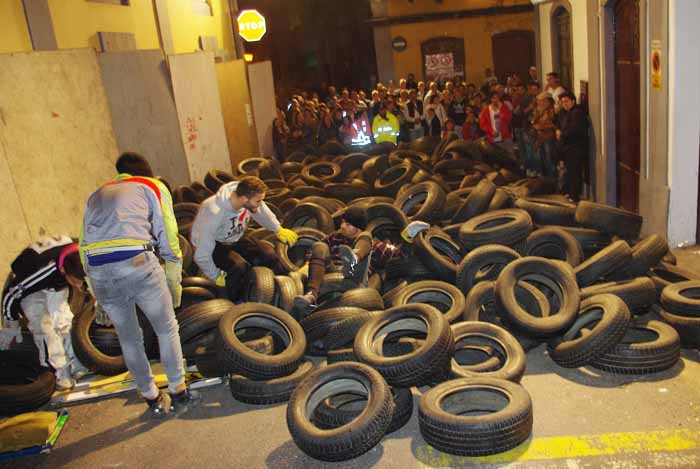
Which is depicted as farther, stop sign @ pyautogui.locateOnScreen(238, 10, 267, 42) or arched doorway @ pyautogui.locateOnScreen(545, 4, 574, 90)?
stop sign @ pyautogui.locateOnScreen(238, 10, 267, 42)

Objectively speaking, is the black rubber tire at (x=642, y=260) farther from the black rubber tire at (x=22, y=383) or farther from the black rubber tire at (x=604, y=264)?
the black rubber tire at (x=22, y=383)

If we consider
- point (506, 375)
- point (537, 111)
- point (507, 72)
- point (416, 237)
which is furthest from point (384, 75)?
point (506, 375)

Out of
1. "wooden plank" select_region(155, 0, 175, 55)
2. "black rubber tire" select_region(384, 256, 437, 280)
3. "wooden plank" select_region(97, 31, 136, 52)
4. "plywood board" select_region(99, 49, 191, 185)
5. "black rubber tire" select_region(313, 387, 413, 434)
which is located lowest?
"black rubber tire" select_region(313, 387, 413, 434)

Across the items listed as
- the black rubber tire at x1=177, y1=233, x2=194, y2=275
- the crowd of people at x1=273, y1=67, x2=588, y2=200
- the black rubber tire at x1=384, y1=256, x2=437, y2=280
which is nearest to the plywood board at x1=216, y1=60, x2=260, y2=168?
the crowd of people at x1=273, y1=67, x2=588, y2=200

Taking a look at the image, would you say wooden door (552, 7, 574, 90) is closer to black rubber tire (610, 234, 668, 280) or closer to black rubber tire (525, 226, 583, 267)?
black rubber tire (525, 226, 583, 267)

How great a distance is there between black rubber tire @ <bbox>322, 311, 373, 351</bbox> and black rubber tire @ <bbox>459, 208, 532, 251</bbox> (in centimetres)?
197

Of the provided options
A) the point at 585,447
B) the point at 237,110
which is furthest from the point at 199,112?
the point at 585,447

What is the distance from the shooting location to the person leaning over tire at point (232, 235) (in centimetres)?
704

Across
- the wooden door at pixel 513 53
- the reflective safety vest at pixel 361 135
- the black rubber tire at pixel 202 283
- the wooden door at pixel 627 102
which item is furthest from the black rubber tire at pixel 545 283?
the wooden door at pixel 513 53

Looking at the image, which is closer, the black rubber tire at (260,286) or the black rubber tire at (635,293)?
the black rubber tire at (635,293)

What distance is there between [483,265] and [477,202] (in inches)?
64.7

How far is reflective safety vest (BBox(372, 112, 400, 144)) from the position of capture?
1547 centimetres

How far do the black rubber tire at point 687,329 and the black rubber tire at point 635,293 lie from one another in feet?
1.02

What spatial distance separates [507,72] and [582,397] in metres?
25.1
